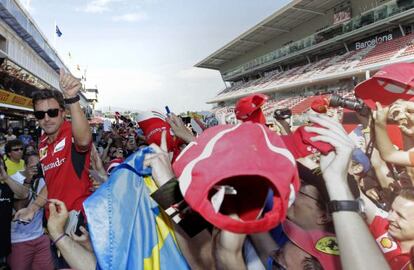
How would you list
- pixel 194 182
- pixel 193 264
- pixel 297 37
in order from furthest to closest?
1. pixel 297 37
2. pixel 193 264
3. pixel 194 182

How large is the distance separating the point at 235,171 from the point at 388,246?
0.98 metres

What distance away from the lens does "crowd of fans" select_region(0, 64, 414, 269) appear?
0.84 meters

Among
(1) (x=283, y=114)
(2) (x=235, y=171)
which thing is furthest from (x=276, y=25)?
(2) (x=235, y=171)

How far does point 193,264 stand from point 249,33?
39.9 m

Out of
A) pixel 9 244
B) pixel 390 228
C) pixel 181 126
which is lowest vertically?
pixel 9 244

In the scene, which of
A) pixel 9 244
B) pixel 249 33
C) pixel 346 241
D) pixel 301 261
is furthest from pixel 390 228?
pixel 249 33

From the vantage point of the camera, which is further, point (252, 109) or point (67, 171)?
point (67, 171)

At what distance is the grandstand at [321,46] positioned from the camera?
76.3 feet

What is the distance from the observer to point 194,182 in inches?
32.5

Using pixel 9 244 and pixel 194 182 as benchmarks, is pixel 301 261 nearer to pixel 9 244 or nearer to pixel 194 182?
pixel 194 182

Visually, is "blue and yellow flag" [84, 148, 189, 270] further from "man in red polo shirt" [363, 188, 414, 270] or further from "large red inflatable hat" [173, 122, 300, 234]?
"man in red polo shirt" [363, 188, 414, 270]

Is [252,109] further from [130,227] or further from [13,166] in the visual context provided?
[13,166]

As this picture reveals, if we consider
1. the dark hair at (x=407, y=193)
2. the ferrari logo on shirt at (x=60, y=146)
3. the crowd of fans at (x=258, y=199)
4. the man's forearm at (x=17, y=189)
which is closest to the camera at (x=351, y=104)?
the crowd of fans at (x=258, y=199)

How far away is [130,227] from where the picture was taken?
1.28 meters
